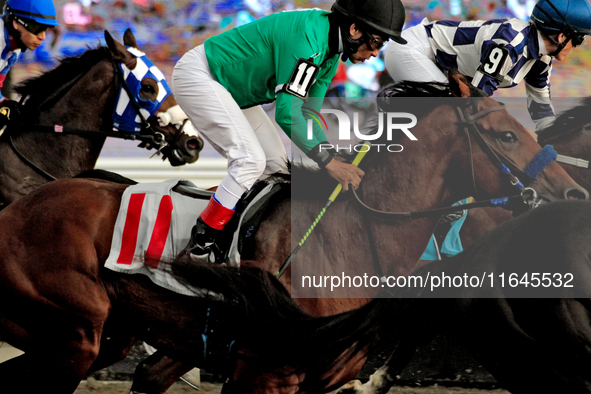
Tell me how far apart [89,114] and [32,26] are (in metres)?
0.46

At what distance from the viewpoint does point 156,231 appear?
218cm

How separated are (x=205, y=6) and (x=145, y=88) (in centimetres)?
111

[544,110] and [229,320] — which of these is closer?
[229,320]

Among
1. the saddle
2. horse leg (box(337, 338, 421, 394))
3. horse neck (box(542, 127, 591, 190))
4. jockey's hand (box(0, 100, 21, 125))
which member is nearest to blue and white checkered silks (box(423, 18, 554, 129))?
horse neck (box(542, 127, 591, 190))

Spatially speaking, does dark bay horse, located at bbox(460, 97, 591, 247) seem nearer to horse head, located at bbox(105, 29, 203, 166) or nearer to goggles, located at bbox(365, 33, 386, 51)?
goggles, located at bbox(365, 33, 386, 51)

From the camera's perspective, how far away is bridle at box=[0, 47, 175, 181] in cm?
311

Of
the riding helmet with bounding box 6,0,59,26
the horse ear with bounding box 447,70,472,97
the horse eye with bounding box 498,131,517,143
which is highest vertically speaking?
the riding helmet with bounding box 6,0,59,26

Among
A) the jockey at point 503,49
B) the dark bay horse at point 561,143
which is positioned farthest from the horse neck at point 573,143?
the jockey at point 503,49

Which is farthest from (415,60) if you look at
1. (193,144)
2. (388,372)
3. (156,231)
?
(388,372)

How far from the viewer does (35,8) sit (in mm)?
2996

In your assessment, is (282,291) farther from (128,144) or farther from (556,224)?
(128,144)

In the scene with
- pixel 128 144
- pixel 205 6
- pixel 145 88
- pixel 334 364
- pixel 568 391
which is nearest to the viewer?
pixel 568 391

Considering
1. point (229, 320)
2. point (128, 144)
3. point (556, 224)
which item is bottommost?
point (128, 144)

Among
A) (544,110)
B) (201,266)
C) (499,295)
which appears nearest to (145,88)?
(201,266)
